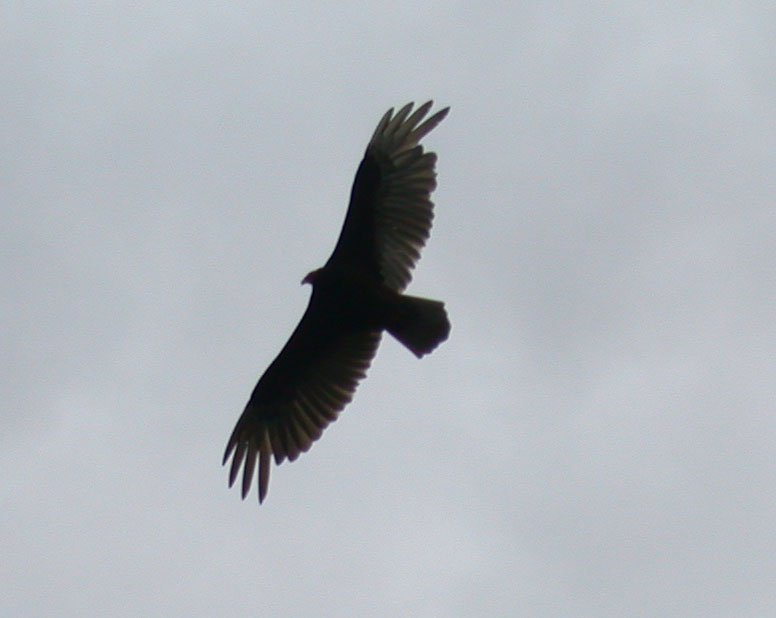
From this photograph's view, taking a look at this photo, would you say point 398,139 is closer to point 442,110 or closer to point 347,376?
point 442,110

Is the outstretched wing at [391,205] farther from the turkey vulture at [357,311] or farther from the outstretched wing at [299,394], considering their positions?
the outstretched wing at [299,394]

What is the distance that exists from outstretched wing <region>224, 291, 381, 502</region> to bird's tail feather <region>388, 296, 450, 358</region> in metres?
0.86

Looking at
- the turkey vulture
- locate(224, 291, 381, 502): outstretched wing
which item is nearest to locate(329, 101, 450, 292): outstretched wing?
the turkey vulture

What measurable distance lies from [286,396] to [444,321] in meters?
2.11

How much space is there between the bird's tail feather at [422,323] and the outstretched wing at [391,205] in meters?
0.53

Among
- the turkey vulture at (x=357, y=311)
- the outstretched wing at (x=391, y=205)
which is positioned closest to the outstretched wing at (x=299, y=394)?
the turkey vulture at (x=357, y=311)

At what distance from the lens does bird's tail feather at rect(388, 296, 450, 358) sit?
46.2 ft

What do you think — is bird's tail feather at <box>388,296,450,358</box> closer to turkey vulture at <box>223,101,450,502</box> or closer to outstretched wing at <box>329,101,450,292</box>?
turkey vulture at <box>223,101,450,502</box>

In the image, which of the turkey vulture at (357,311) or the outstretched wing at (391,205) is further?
the outstretched wing at (391,205)

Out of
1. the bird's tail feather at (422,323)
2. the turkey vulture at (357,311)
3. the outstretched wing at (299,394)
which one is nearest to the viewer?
the bird's tail feather at (422,323)

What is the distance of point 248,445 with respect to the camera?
15266 mm

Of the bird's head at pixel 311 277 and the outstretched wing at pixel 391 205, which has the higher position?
the outstretched wing at pixel 391 205

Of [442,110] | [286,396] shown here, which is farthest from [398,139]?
[286,396]

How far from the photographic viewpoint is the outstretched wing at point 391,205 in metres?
14.6
